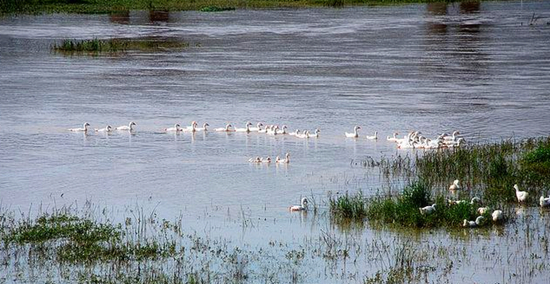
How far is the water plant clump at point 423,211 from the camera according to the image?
50.3 feet

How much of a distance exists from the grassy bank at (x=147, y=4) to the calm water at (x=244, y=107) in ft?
53.1

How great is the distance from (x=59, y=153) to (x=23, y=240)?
7785 millimetres

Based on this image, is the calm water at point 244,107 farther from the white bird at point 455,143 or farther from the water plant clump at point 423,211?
the water plant clump at point 423,211

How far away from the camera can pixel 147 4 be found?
255ft

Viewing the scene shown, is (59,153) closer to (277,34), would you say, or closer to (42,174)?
(42,174)

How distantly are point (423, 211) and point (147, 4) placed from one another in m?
64.4

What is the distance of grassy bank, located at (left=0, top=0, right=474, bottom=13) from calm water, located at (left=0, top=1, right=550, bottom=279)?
1619cm

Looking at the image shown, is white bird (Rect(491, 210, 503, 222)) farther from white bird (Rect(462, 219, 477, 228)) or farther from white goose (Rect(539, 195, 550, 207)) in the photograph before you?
white goose (Rect(539, 195, 550, 207))

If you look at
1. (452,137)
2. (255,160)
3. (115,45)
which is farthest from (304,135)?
(115,45)

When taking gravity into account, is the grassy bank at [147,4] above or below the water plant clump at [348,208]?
above

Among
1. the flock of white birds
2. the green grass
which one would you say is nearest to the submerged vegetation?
the flock of white birds

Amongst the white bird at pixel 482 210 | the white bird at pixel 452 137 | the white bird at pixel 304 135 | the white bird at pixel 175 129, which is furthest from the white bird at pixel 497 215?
the white bird at pixel 175 129

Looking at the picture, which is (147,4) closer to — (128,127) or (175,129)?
(128,127)

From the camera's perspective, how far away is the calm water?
18.3m
